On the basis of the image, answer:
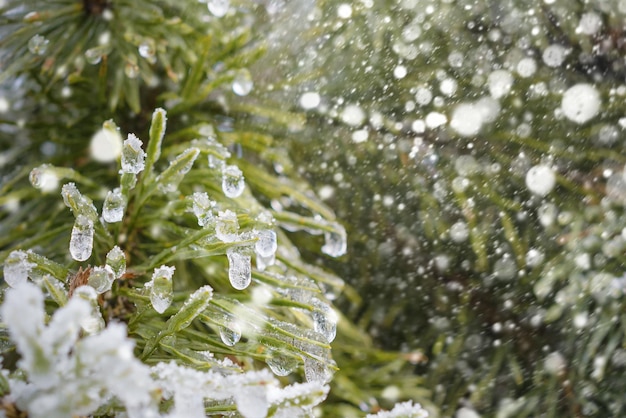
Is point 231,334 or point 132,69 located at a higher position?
point 132,69

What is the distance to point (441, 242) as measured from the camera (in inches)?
34.3

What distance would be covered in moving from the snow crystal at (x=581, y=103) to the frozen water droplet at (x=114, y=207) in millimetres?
587

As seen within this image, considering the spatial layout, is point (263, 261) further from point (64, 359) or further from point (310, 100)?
point (310, 100)

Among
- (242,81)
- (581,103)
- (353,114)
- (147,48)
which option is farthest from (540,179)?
(147,48)

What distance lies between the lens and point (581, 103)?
2.60ft

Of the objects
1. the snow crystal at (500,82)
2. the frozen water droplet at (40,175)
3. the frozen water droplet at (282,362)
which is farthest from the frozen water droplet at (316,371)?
the snow crystal at (500,82)

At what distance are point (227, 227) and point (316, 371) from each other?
12cm

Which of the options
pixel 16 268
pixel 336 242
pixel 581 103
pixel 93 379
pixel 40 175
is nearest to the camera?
pixel 93 379

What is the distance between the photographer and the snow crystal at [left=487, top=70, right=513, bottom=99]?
80 centimetres

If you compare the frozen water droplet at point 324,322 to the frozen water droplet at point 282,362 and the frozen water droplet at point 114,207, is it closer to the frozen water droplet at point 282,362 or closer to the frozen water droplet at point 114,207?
the frozen water droplet at point 282,362

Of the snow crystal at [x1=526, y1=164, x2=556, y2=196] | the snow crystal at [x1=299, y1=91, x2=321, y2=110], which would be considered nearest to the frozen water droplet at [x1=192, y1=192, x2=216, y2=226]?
the snow crystal at [x1=299, y1=91, x2=321, y2=110]

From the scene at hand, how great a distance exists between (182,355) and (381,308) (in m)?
0.55

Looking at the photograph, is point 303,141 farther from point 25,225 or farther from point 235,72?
point 25,225

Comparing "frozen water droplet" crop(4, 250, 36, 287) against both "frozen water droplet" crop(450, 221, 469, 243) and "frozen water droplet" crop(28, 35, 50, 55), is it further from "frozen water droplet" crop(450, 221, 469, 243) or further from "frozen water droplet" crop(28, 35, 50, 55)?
"frozen water droplet" crop(450, 221, 469, 243)
